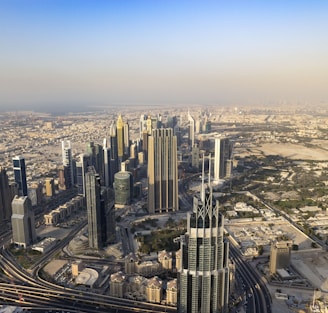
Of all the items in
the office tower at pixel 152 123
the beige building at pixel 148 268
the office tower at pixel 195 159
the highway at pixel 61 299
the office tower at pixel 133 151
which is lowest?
the highway at pixel 61 299

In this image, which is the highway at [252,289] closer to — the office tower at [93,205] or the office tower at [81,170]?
the office tower at [93,205]

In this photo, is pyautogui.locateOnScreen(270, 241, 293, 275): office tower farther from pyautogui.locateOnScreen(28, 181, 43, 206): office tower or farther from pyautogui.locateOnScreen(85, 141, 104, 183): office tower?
pyautogui.locateOnScreen(28, 181, 43, 206): office tower

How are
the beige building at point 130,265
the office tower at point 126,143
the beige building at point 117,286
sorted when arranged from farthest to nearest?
the office tower at point 126,143
the beige building at point 130,265
the beige building at point 117,286

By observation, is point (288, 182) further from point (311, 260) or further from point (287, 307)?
point (287, 307)

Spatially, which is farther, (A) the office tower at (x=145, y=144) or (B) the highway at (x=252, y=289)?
(A) the office tower at (x=145, y=144)

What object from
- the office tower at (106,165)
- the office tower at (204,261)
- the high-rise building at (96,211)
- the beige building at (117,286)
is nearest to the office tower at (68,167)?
the office tower at (106,165)

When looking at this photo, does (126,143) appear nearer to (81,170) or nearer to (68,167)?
(68,167)

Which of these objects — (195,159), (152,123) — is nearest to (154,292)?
(195,159)
